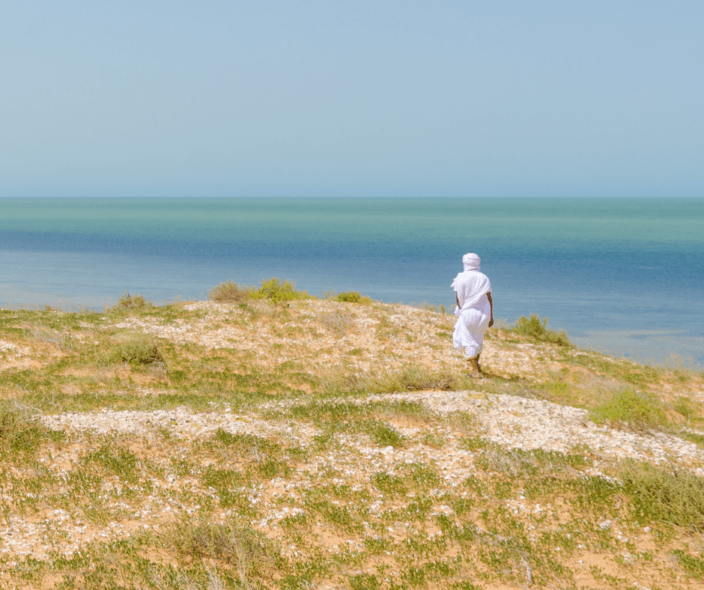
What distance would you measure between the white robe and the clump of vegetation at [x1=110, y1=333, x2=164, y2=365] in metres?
7.73

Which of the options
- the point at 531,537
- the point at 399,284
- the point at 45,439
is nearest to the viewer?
the point at 531,537

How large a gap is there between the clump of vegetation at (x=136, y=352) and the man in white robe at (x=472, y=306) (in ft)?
25.4

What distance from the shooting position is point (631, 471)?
27.6 feet

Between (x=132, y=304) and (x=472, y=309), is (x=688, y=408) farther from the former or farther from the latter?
(x=132, y=304)

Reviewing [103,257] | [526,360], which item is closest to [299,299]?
[526,360]

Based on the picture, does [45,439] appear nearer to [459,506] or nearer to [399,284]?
[459,506]

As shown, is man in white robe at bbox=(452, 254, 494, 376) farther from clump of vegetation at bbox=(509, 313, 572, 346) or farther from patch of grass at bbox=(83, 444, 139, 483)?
clump of vegetation at bbox=(509, 313, 572, 346)

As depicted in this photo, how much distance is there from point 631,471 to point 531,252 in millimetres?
74709

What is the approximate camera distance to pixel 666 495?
25.9ft

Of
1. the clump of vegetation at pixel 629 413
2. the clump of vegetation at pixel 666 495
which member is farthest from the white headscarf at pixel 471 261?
the clump of vegetation at pixel 666 495

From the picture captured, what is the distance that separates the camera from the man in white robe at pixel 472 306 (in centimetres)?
1409

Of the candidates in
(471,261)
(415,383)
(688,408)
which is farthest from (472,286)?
(688,408)

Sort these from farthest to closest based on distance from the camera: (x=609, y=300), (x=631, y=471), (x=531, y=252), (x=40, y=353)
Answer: (x=531, y=252), (x=609, y=300), (x=40, y=353), (x=631, y=471)

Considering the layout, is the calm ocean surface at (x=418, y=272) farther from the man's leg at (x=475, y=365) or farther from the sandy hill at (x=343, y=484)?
the sandy hill at (x=343, y=484)
